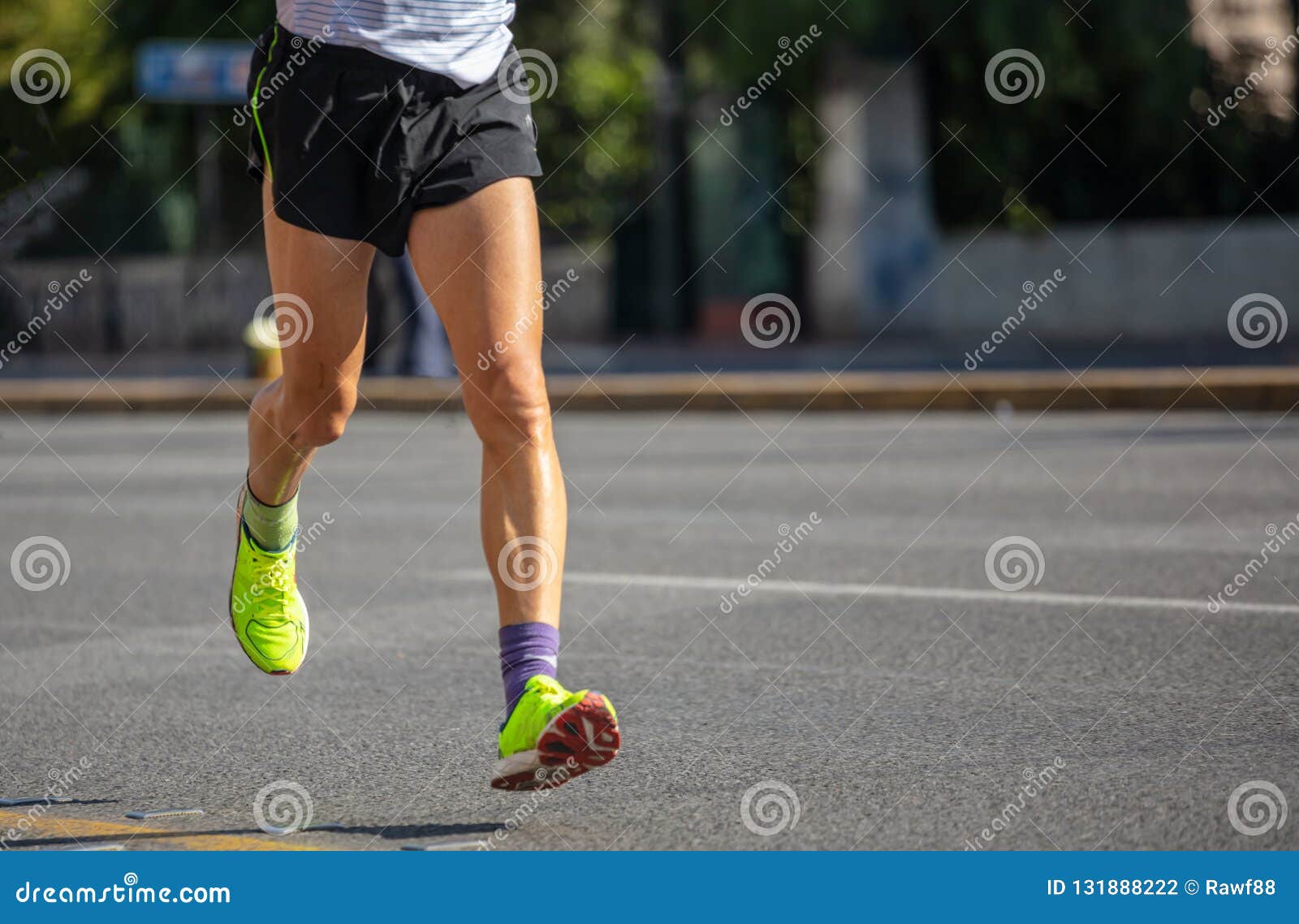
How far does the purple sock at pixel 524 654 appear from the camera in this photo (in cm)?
353

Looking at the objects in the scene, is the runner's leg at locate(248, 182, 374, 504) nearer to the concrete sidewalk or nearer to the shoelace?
the shoelace

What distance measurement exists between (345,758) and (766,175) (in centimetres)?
2201

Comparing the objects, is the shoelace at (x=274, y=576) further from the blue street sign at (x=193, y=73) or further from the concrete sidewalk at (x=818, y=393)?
the blue street sign at (x=193, y=73)

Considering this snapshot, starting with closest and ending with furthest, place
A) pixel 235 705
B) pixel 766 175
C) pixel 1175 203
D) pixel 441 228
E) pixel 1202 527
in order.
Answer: pixel 441 228 < pixel 235 705 < pixel 1202 527 < pixel 1175 203 < pixel 766 175

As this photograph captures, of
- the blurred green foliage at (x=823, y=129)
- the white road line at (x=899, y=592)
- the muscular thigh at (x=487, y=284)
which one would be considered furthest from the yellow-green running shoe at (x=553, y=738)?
the blurred green foliage at (x=823, y=129)

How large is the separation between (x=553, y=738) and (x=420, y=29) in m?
1.36

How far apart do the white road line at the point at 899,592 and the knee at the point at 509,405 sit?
2535 millimetres

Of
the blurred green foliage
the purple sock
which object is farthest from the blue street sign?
the purple sock

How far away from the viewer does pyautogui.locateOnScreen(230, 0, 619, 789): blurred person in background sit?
3.70m

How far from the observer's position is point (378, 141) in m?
3.76

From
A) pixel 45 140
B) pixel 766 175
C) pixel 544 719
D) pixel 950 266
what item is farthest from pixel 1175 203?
pixel 544 719

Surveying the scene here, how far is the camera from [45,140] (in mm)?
5590

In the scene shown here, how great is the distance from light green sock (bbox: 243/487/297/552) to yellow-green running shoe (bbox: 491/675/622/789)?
954mm

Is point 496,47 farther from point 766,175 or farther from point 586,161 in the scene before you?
point 586,161
